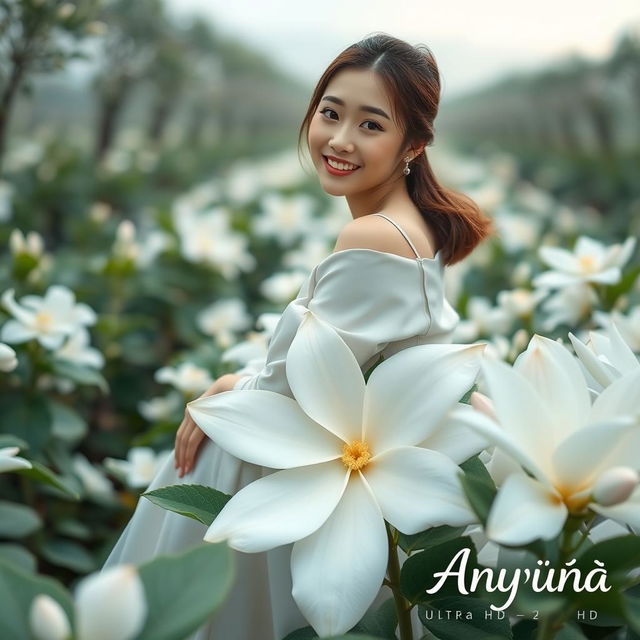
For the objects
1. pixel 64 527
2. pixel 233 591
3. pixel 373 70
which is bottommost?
pixel 64 527

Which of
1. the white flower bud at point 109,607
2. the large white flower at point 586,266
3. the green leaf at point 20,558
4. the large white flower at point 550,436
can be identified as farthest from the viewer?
the large white flower at point 586,266

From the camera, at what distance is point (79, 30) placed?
5.89 feet

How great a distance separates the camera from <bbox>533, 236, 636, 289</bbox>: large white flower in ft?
4.17

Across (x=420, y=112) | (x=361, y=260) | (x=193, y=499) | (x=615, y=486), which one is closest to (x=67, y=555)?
(x=193, y=499)

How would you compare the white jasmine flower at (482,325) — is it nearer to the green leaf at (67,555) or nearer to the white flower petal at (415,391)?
the white flower petal at (415,391)

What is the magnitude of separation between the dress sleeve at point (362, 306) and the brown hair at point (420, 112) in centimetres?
13

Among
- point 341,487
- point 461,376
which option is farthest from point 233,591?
point 461,376

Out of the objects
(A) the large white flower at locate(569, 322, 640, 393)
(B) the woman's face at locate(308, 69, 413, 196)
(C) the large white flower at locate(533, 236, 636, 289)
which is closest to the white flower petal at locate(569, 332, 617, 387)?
(A) the large white flower at locate(569, 322, 640, 393)

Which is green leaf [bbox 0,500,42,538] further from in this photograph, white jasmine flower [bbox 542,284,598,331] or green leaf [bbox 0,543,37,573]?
white jasmine flower [bbox 542,284,598,331]

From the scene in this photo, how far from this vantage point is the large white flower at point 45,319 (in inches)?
48.9

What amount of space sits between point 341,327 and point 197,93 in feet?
15.9

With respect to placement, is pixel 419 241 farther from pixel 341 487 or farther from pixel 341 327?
pixel 341 487

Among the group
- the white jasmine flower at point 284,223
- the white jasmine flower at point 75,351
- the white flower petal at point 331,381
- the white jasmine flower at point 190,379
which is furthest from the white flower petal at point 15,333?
the white jasmine flower at point 284,223

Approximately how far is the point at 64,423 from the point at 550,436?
1028 mm
